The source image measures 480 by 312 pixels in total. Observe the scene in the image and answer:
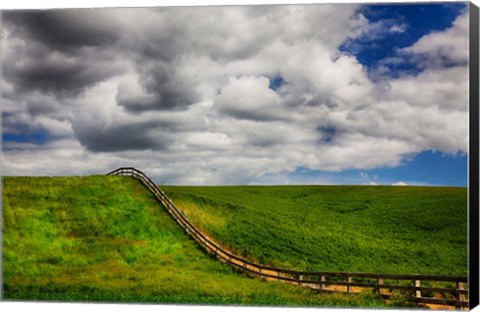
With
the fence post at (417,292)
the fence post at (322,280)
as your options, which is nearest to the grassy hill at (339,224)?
the fence post at (322,280)

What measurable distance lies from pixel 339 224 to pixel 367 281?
93.9 inches

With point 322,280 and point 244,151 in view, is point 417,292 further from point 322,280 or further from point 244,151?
point 244,151

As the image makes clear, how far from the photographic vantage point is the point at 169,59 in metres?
27.0

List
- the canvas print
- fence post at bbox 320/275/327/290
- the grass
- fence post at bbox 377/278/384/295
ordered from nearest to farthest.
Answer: the canvas print, fence post at bbox 377/278/384/295, fence post at bbox 320/275/327/290, the grass

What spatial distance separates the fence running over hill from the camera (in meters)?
24.0

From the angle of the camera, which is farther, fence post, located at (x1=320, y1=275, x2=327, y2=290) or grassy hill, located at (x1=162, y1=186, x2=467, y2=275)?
fence post, located at (x1=320, y1=275, x2=327, y2=290)

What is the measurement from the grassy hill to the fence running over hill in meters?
0.23

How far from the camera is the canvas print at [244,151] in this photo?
24625 mm

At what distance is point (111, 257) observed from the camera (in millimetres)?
28641

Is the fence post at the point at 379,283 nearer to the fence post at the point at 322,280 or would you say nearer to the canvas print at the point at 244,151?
the canvas print at the point at 244,151

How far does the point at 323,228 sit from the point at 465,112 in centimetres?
561

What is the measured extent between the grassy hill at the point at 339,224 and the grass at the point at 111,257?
0.74 meters

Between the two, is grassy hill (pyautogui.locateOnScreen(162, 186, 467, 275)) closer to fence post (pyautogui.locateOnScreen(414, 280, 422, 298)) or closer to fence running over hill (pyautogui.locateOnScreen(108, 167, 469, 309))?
fence running over hill (pyautogui.locateOnScreen(108, 167, 469, 309))

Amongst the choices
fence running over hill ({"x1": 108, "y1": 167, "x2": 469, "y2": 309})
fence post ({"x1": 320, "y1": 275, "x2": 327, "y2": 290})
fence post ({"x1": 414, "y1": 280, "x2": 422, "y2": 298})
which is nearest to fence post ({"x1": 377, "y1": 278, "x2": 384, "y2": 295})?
fence running over hill ({"x1": 108, "y1": 167, "x2": 469, "y2": 309})
